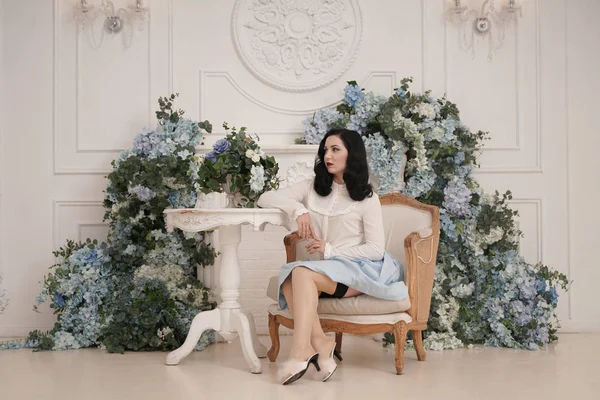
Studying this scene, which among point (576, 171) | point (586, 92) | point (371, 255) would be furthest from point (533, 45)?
point (371, 255)

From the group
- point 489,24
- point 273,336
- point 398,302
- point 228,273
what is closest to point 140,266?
point 228,273

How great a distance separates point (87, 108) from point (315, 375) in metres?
3.05

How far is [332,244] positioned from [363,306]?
1.35ft

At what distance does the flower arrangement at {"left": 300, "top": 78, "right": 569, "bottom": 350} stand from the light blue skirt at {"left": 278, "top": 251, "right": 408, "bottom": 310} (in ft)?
3.50

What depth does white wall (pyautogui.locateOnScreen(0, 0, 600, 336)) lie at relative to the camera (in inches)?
225

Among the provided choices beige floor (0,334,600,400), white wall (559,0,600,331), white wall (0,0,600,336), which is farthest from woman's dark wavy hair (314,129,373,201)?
white wall (559,0,600,331)

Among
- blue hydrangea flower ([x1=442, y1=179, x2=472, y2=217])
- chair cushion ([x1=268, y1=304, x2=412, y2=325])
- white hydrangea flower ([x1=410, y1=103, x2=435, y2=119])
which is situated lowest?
chair cushion ([x1=268, y1=304, x2=412, y2=325])

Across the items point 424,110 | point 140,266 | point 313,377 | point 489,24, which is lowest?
point 313,377

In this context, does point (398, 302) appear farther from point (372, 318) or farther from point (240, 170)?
point (240, 170)

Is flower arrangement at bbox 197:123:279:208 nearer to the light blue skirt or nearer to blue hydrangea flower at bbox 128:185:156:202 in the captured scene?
the light blue skirt

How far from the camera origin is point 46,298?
5.48 meters

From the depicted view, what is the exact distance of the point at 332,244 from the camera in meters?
4.21

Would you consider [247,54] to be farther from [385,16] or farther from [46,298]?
[46,298]

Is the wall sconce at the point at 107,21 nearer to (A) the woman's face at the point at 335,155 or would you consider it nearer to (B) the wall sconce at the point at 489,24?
(A) the woman's face at the point at 335,155
